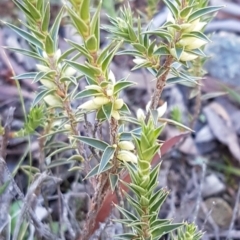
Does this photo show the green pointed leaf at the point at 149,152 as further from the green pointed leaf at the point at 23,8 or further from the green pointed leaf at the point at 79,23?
the green pointed leaf at the point at 23,8

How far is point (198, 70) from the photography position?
1331 millimetres

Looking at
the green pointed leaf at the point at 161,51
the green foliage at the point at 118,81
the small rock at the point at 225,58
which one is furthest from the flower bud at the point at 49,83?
the small rock at the point at 225,58

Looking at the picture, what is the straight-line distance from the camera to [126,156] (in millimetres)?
965

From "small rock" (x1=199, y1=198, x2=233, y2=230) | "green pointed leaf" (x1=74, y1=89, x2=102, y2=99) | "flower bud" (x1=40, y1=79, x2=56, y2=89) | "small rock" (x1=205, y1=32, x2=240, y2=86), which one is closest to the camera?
"green pointed leaf" (x1=74, y1=89, x2=102, y2=99)

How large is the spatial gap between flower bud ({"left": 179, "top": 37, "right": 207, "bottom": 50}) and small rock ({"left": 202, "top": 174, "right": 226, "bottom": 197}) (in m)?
0.94

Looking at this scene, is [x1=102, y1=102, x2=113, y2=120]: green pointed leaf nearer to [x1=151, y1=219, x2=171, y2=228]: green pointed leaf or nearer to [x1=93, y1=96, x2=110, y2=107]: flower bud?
[x1=93, y1=96, x2=110, y2=107]: flower bud

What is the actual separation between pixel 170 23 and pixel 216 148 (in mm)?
1115

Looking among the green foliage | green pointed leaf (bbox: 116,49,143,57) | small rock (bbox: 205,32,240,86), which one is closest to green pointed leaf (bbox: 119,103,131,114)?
the green foliage

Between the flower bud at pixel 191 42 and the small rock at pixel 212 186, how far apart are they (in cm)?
94

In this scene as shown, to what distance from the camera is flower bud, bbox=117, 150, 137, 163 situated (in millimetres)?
952

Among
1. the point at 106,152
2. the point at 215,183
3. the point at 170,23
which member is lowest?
the point at 215,183

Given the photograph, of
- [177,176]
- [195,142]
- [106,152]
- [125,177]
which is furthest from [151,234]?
[195,142]

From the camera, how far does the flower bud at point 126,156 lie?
0.95 m

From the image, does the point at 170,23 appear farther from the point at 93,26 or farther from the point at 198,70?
the point at 198,70
